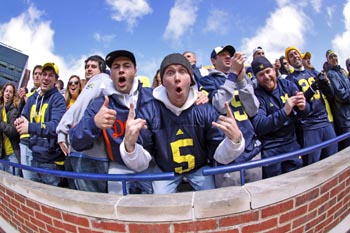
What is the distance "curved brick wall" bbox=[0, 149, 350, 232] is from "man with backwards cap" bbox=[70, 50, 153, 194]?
369 millimetres

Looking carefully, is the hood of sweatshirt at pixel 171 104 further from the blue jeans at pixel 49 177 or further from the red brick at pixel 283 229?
the blue jeans at pixel 49 177

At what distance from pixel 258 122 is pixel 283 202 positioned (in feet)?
3.11

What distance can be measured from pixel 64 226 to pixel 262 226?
64.2 inches

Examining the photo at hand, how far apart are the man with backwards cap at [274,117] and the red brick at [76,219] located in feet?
6.12

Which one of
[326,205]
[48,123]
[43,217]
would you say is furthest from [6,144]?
[326,205]

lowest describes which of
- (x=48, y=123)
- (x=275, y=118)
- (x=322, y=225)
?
(x=322, y=225)

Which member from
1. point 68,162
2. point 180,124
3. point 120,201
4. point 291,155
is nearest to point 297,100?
point 291,155

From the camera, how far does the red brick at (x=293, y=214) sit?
1.90 m

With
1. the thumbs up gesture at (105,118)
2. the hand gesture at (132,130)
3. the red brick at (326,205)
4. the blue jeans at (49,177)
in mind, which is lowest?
the red brick at (326,205)

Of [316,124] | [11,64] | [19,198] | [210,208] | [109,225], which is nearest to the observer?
[210,208]

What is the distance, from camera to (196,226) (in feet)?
5.69

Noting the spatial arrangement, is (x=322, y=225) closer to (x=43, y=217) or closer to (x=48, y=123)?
(x=43, y=217)

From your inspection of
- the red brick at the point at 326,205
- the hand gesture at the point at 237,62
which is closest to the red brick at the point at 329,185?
the red brick at the point at 326,205

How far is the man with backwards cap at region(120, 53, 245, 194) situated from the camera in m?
2.01
